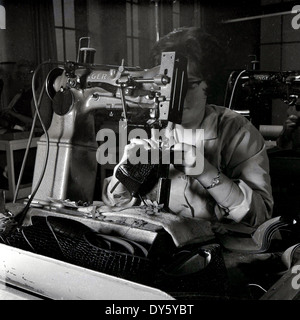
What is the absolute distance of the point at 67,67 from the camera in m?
1.11

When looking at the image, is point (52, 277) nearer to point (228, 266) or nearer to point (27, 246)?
point (27, 246)

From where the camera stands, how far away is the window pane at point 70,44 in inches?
163

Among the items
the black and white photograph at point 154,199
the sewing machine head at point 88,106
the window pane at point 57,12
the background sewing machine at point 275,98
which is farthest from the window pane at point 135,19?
the sewing machine head at point 88,106

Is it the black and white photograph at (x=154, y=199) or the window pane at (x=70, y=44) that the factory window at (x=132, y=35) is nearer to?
A: the window pane at (x=70, y=44)

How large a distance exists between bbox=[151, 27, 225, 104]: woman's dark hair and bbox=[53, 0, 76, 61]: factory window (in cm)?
313

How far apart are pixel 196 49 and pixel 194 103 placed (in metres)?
0.15

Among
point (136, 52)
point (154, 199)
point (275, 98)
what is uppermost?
point (136, 52)

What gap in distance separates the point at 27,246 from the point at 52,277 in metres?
0.14

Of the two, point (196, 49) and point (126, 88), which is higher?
point (196, 49)

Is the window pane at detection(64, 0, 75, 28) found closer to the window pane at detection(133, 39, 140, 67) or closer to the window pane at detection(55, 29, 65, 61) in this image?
the window pane at detection(55, 29, 65, 61)

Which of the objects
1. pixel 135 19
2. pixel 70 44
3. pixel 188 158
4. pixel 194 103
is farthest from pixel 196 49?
pixel 70 44

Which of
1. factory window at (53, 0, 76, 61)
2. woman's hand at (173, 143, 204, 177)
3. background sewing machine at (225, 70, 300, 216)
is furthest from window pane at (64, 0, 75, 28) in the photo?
woman's hand at (173, 143, 204, 177)

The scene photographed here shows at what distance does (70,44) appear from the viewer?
13.9ft

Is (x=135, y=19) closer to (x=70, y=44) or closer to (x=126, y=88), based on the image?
(x=70, y=44)
